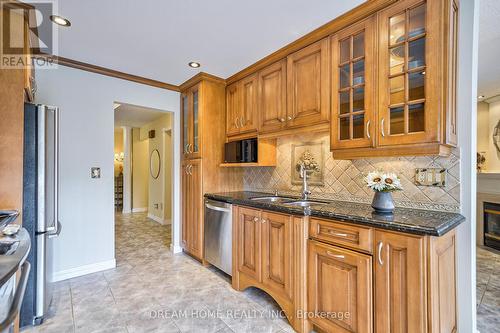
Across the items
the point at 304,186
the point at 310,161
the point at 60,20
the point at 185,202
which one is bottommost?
the point at 185,202

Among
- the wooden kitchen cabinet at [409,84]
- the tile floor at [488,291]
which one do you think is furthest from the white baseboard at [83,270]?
the tile floor at [488,291]

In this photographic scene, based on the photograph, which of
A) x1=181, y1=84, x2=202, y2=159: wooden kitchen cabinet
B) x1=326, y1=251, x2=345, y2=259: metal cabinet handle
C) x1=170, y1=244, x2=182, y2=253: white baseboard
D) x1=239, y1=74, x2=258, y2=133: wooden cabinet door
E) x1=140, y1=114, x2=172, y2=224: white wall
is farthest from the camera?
x1=140, y1=114, x2=172, y2=224: white wall

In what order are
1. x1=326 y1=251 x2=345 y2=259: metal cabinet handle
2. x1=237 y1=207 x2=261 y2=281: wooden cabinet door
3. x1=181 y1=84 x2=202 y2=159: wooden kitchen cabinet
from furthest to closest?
x1=181 y1=84 x2=202 y2=159: wooden kitchen cabinet
x1=237 y1=207 x2=261 y2=281: wooden cabinet door
x1=326 y1=251 x2=345 y2=259: metal cabinet handle

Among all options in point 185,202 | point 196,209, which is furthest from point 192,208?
point 185,202

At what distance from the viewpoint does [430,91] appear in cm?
150

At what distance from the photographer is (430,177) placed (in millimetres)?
1755

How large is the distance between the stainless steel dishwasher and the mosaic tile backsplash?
0.73 metres

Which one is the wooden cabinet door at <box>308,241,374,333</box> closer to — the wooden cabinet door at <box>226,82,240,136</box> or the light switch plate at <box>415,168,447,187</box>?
the light switch plate at <box>415,168,447,187</box>

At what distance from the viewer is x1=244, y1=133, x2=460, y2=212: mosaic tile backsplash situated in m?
1.68

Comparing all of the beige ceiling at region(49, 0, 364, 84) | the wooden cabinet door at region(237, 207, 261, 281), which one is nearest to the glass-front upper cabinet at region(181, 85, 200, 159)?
the beige ceiling at region(49, 0, 364, 84)

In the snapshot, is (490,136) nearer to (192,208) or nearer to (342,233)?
(342,233)

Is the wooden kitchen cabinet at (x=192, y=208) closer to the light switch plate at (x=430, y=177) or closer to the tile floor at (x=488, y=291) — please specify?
the light switch plate at (x=430, y=177)

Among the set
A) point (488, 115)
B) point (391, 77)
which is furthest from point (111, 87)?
point (488, 115)

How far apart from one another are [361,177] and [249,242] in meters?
1.21
